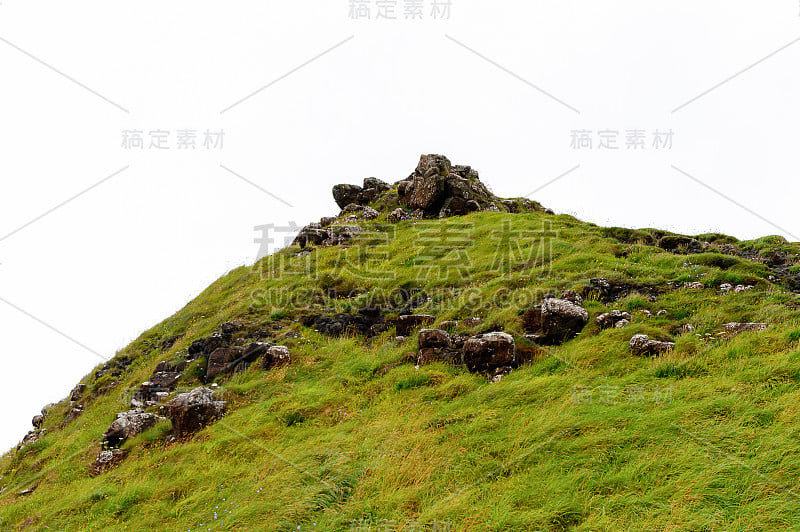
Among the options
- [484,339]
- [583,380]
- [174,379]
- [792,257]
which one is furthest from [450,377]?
[792,257]

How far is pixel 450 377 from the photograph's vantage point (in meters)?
10.4

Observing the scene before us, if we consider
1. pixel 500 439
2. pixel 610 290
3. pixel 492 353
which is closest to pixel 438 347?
pixel 492 353

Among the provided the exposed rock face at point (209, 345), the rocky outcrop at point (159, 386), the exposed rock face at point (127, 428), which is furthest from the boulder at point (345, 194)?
the exposed rock face at point (127, 428)

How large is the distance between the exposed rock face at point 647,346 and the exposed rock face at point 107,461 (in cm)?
1351

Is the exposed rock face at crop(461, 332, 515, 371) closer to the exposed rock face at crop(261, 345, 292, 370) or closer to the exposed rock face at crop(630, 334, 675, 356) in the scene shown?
the exposed rock face at crop(630, 334, 675, 356)

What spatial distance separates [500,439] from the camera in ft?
24.9

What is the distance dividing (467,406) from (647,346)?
4.46 metres

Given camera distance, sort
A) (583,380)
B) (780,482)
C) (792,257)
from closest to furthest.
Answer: (780,482) < (583,380) < (792,257)

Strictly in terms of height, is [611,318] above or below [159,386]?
above

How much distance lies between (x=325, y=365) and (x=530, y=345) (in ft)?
20.8

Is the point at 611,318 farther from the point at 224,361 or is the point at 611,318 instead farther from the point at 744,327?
the point at 224,361

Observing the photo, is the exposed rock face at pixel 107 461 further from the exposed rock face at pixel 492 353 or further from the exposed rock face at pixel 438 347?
the exposed rock face at pixel 492 353

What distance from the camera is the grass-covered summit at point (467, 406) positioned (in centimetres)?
605

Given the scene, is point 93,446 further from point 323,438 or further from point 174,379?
point 323,438
